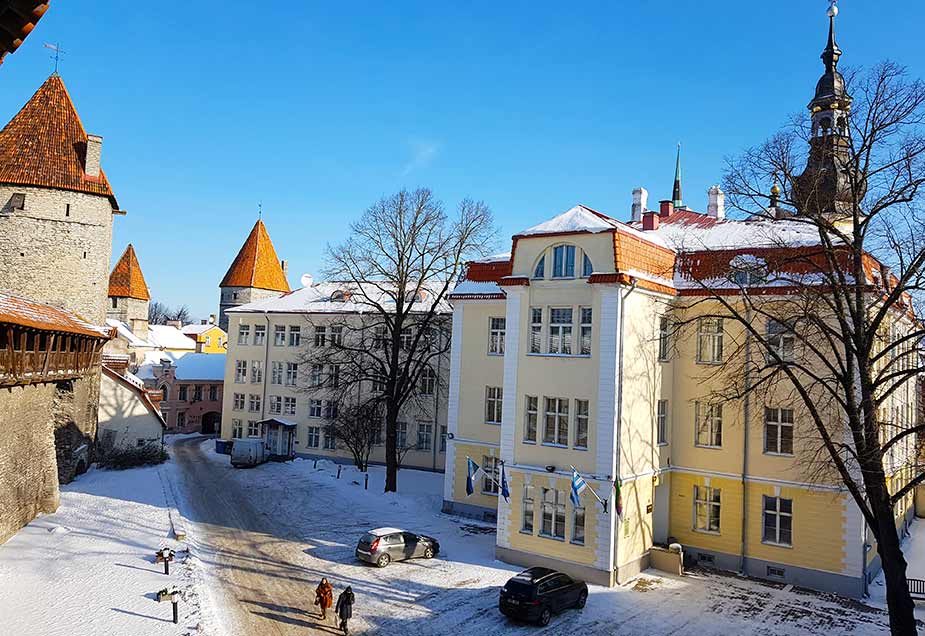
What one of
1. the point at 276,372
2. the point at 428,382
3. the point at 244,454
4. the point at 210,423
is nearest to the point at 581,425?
the point at 428,382

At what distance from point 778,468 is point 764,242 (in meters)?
7.87

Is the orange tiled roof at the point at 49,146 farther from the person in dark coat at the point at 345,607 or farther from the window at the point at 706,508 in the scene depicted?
the window at the point at 706,508

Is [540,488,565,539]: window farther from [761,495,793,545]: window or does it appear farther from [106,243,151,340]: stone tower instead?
[106,243,151,340]: stone tower

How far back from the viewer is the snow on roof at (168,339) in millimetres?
70906

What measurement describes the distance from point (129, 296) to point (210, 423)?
16.7 metres

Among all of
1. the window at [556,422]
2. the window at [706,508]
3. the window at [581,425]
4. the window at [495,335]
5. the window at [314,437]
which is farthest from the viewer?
the window at [314,437]

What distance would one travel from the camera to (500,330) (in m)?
29.8

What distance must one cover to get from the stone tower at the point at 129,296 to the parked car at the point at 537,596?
58990 millimetres

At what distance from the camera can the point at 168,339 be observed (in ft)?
238

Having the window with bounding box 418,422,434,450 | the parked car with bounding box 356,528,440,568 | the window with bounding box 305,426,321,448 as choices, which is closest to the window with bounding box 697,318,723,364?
the parked car with bounding box 356,528,440,568

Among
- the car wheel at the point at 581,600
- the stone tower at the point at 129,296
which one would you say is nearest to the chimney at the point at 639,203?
the car wheel at the point at 581,600

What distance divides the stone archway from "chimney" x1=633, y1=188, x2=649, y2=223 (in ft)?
141

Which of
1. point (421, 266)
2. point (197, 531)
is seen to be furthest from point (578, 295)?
point (197, 531)

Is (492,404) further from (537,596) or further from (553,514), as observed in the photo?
(537,596)
